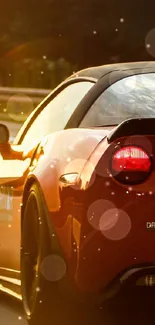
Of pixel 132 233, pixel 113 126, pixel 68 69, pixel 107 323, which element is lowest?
pixel 107 323

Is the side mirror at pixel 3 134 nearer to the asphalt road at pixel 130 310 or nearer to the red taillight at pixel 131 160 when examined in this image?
the asphalt road at pixel 130 310

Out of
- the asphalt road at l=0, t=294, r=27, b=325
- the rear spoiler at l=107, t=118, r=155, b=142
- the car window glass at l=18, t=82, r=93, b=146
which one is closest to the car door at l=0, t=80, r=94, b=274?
the car window glass at l=18, t=82, r=93, b=146

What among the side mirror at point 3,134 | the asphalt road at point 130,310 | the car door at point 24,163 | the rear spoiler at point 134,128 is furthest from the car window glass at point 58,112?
the asphalt road at point 130,310

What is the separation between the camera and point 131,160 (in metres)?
4.80

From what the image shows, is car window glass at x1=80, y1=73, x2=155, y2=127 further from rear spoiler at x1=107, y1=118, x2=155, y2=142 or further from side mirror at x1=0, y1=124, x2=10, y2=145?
side mirror at x1=0, y1=124, x2=10, y2=145

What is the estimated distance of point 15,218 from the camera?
20.2 ft

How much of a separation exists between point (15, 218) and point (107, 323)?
45.6 inches

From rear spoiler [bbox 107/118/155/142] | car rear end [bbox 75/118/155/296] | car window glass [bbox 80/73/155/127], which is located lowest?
car rear end [bbox 75/118/155/296]

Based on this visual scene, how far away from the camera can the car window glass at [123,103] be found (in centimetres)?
546

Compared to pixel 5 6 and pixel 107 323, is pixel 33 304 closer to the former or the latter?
pixel 107 323

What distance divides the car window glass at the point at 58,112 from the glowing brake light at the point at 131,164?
1004mm

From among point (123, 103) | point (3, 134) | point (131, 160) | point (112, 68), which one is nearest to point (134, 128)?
point (131, 160)

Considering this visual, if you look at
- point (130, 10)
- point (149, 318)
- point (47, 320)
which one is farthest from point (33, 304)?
point (130, 10)

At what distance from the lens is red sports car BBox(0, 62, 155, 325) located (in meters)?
4.74
